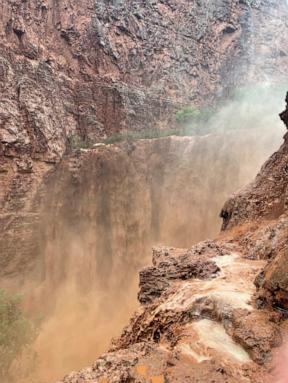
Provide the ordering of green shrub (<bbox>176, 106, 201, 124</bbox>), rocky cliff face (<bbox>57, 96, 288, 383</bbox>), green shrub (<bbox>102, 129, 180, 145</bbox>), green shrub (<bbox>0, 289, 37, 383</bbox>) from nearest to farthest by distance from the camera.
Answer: rocky cliff face (<bbox>57, 96, 288, 383</bbox>) < green shrub (<bbox>0, 289, 37, 383</bbox>) < green shrub (<bbox>102, 129, 180, 145</bbox>) < green shrub (<bbox>176, 106, 201, 124</bbox>)

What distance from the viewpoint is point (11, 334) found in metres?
13.4

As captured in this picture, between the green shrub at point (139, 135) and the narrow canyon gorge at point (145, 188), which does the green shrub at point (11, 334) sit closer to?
the narrow canyon gorge at point (145, 188)

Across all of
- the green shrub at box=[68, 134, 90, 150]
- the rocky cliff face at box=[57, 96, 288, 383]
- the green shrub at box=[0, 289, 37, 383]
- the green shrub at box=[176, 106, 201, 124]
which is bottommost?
the green shrub at box=[0, 289, 37, 383]

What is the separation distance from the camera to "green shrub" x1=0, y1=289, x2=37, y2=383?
1294cm

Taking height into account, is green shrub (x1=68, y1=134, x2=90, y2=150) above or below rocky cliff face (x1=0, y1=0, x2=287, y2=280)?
below

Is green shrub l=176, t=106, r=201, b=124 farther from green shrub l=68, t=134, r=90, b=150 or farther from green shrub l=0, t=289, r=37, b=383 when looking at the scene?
green shrub l=0, t=289, r=37, b=383

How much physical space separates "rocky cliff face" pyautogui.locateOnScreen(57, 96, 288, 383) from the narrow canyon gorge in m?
0.02

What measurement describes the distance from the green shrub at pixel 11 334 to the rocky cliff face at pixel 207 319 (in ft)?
24.8

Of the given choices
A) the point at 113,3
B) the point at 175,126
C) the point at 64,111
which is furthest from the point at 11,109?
the point at 113,3

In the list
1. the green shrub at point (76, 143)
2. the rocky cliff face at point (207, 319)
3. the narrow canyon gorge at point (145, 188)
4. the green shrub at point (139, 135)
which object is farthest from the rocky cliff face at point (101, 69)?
the rocky cliff face at point (207, 319)

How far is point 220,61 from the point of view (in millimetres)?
38312

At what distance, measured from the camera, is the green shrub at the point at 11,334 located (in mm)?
12938

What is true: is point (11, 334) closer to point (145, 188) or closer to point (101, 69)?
point (145, 188)

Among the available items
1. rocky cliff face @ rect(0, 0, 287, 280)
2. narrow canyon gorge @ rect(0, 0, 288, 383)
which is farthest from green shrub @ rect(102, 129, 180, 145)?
rocky cliff face @ rect(0, 0, 287, 280)
